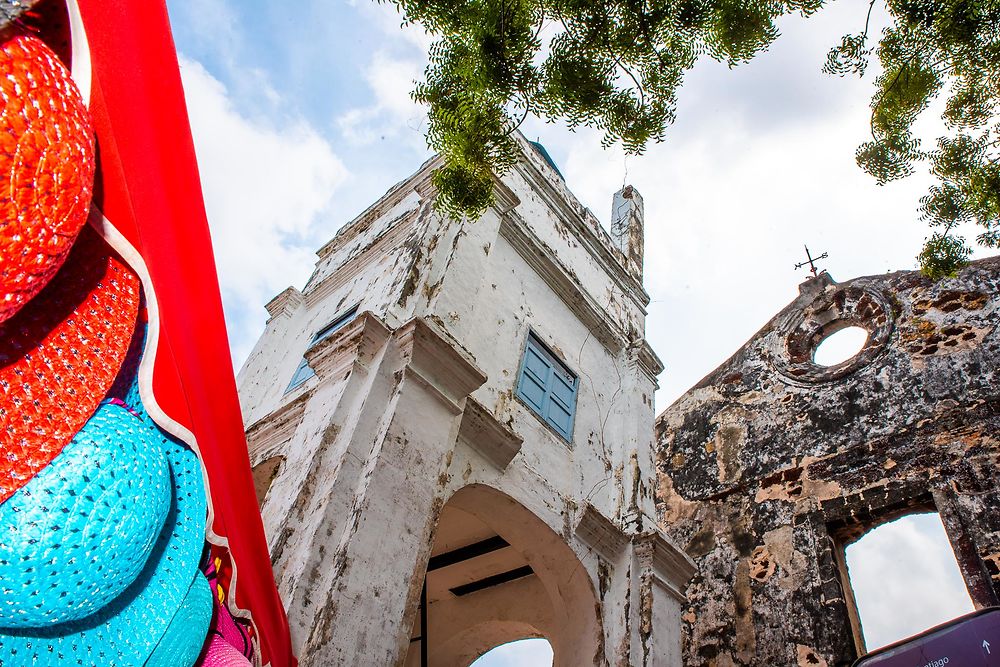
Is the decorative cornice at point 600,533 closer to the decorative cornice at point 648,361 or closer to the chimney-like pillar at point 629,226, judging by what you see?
the decorative cornice at point 648,361

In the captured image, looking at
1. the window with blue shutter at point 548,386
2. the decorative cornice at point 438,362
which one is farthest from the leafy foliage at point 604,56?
the window with blue shutter at point 548,386

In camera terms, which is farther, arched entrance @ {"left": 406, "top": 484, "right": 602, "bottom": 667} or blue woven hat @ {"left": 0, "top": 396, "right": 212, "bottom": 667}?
arched entrance @ {"left": 406, "top": 484, "right": 602, "bottom": 667}

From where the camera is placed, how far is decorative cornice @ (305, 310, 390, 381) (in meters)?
4.42

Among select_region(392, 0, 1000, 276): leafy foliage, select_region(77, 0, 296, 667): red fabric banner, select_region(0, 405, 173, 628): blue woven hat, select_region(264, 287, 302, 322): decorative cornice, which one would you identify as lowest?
select_region(0, 405, 173, 628): blue woven hat

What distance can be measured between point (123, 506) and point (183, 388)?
0.43 metres

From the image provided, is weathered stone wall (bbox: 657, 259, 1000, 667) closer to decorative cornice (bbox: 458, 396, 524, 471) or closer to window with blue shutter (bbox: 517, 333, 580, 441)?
window with blue shutter (bbox: 517, 333, 580, 441)

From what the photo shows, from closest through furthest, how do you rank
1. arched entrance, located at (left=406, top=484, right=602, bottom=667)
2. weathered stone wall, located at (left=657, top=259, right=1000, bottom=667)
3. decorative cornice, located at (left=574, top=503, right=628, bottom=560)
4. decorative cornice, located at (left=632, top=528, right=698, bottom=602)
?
arched entrance, located at (left=406, top=484, right=602, bottom=667) < decorative cornice, located at (left=574, top=503, right=628, bottom=560) < decorative cornice, located at (left=632, top=528, right=698, bottom=602) < weathered stone wall, located at (left=657, top=259, right=1000, bottom=667)

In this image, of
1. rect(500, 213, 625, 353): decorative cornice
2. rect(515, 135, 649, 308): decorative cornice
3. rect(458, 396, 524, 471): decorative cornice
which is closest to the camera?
rect(458, 396, 524, 471): decorative cornice

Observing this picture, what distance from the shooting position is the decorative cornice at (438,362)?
4438 mm

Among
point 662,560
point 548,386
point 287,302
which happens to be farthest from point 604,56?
point 287,302

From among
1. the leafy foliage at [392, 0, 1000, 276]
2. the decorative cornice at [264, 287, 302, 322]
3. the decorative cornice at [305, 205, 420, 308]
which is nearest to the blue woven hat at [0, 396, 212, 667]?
the leafy foliage at [392, 0, 1000, 276]

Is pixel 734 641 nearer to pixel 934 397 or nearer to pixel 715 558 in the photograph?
pixel 715 558

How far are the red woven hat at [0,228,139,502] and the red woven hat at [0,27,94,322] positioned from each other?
199mm

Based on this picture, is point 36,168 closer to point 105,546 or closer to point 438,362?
point 105,546
